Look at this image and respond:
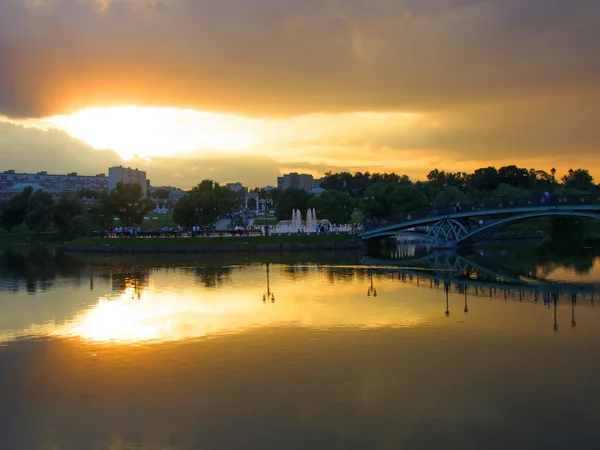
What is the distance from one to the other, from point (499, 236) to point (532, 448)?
243 feet

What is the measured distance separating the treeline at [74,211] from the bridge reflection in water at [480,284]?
5813 centimetres

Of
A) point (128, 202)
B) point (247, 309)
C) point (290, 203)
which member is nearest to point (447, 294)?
point (247, 309)

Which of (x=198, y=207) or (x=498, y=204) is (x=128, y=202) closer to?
→ (x=198, y=207)

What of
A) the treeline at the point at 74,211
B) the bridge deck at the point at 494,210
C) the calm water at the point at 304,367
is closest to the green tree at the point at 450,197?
the bridge deck at the point at 494,210

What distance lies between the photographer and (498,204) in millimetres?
57750

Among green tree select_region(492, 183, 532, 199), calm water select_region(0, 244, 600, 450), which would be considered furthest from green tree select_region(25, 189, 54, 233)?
green tree select_region(492, 183, 532, 199)

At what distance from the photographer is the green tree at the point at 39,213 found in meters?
97.3

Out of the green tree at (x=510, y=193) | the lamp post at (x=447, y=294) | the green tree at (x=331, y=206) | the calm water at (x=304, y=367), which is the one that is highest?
the green tree at (x=510, y=193)

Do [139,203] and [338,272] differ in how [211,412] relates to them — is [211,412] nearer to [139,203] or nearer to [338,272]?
[338,272]

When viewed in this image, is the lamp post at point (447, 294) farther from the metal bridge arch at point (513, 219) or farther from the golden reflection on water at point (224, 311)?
the metal bridge arch at point (513, 219)

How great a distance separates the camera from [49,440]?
1425 centimetres

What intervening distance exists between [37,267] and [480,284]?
1663 inches

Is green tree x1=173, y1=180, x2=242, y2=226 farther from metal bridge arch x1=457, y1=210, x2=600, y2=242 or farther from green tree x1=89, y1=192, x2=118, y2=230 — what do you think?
metal bridge arch x1=457, y1=210, x2=600, y2=242

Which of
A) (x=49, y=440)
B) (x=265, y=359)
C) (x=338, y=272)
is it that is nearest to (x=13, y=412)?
(x=49, y=440)
